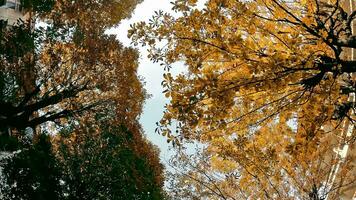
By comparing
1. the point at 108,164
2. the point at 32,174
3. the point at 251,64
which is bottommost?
the point at 251,64

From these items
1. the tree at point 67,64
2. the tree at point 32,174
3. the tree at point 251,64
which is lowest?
the tree at point 251,64

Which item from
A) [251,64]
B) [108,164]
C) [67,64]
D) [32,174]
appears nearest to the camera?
[251,64]

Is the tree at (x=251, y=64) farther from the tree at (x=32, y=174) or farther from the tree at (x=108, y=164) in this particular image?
the tree at (x=32, y=174)

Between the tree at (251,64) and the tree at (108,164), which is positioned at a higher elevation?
the tree at (108,164)

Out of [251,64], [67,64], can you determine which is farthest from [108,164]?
[251,64]

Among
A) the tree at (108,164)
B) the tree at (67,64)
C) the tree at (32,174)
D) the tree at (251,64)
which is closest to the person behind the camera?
the tree at (251,64)

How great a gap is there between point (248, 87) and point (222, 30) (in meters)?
0.81

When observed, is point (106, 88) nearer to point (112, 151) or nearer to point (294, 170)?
point (112, 151)

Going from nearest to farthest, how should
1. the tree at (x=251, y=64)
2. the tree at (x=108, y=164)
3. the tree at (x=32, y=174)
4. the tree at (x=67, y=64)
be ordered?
1. the tree at (x=251, y=64)
2. the tree at (x=67, y=64)
3. the tree at (x=108, y=164)
4. the tree at (x=32, y=174)

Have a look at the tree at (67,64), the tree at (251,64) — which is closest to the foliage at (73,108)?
the tree at (67,64)

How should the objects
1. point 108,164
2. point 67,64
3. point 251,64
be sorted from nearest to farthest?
point 251,64
point 67,64
point 108,164

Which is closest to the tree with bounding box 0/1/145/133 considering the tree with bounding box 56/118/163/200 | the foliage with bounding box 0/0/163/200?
the foliage with bounding box 0/0/163/200

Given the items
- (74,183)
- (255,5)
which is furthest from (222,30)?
(74,183)

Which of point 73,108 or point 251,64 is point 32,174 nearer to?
point 73,108
